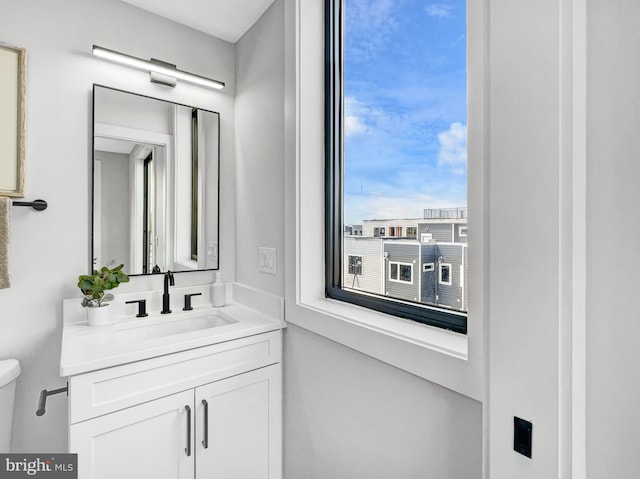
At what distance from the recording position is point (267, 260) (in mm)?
1555

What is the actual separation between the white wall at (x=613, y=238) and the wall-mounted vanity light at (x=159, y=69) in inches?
61.8

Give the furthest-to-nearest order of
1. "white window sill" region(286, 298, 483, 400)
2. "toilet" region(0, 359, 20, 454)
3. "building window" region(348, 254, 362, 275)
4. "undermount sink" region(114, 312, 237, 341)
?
"undermount sink" region(114, 312, 237, 341) → "building window" region(348, 254, 362, 275) → "toilet" region(0, 359, 20, 454) → "white window sill" region(286, 298, 483, 400)

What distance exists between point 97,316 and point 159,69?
114 cm

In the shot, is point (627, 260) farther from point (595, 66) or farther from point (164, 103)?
Result: point (164, 103)

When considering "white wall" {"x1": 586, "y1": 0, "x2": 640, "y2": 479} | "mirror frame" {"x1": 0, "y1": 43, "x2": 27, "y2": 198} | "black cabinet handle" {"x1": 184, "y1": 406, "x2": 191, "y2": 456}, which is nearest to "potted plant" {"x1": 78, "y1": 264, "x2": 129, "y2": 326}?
"mirror frame" {"x1": 0, "y1": 43, "x2": 27, "y2": 198}

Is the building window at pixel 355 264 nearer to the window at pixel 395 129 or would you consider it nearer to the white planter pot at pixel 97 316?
the window at pixel 395 129

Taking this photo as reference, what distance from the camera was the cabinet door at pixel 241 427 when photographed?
4.00ft

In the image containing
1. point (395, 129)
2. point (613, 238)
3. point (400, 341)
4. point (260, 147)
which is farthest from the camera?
point (260, 147)

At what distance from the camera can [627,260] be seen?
53 cm

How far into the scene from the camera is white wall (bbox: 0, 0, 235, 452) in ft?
4.26

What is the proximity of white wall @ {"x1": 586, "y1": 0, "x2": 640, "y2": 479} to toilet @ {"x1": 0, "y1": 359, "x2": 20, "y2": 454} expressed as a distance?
1689mm

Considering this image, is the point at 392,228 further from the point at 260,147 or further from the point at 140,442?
the point at 140,442

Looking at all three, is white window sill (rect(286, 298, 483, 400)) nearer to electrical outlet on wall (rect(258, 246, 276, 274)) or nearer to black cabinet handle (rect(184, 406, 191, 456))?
electrical outlet on wall (rect(258, 246, 276, 274))

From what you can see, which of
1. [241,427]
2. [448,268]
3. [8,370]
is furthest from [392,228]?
[8,370]
